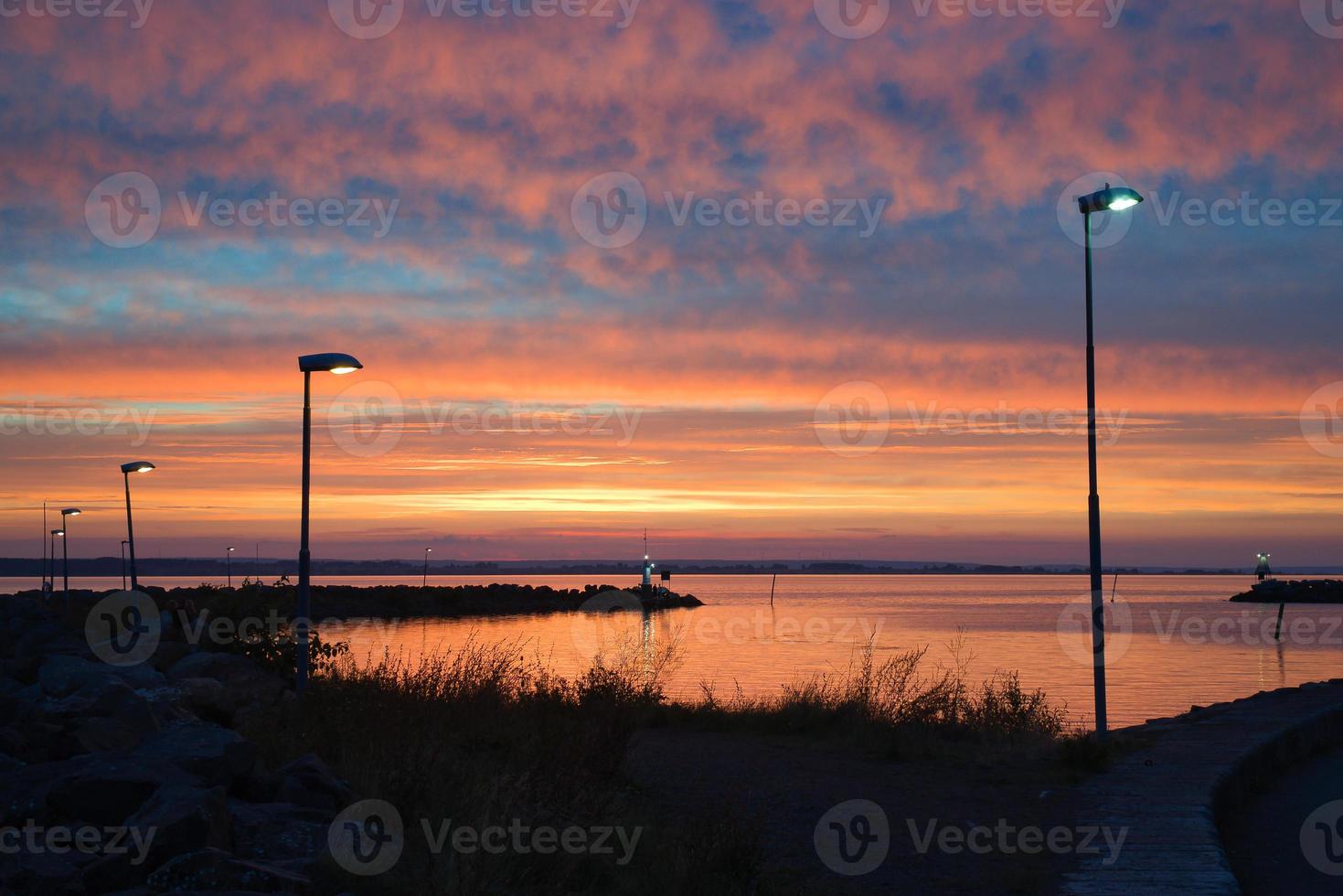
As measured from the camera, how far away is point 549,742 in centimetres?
1261

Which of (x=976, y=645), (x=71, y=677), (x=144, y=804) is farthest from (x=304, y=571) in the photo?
(x=976, y=645)

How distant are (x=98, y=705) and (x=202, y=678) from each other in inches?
160

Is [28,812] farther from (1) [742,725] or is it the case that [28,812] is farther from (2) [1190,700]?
(2) [1190,700]

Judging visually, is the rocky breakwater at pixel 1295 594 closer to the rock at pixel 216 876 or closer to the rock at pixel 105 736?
the rock at pixel 105 736

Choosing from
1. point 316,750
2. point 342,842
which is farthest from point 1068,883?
point 316,750

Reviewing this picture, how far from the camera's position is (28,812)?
8.36 metres

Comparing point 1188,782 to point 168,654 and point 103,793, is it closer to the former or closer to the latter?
point 103,793

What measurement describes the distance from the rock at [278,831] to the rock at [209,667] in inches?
320

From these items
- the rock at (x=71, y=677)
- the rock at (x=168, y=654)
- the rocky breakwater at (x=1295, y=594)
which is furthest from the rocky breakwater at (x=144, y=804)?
the rocky breakwater at (x=1295, y=594)

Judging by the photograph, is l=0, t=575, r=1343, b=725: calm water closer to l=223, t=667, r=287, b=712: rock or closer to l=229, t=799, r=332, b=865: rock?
l=223, t=667, r=287, b=712: rock

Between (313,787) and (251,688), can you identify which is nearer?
(313,787)

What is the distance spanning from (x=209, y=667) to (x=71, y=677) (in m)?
1.80

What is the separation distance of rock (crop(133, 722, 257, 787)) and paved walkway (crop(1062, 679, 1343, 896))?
6.74 m

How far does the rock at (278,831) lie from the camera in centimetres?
788
